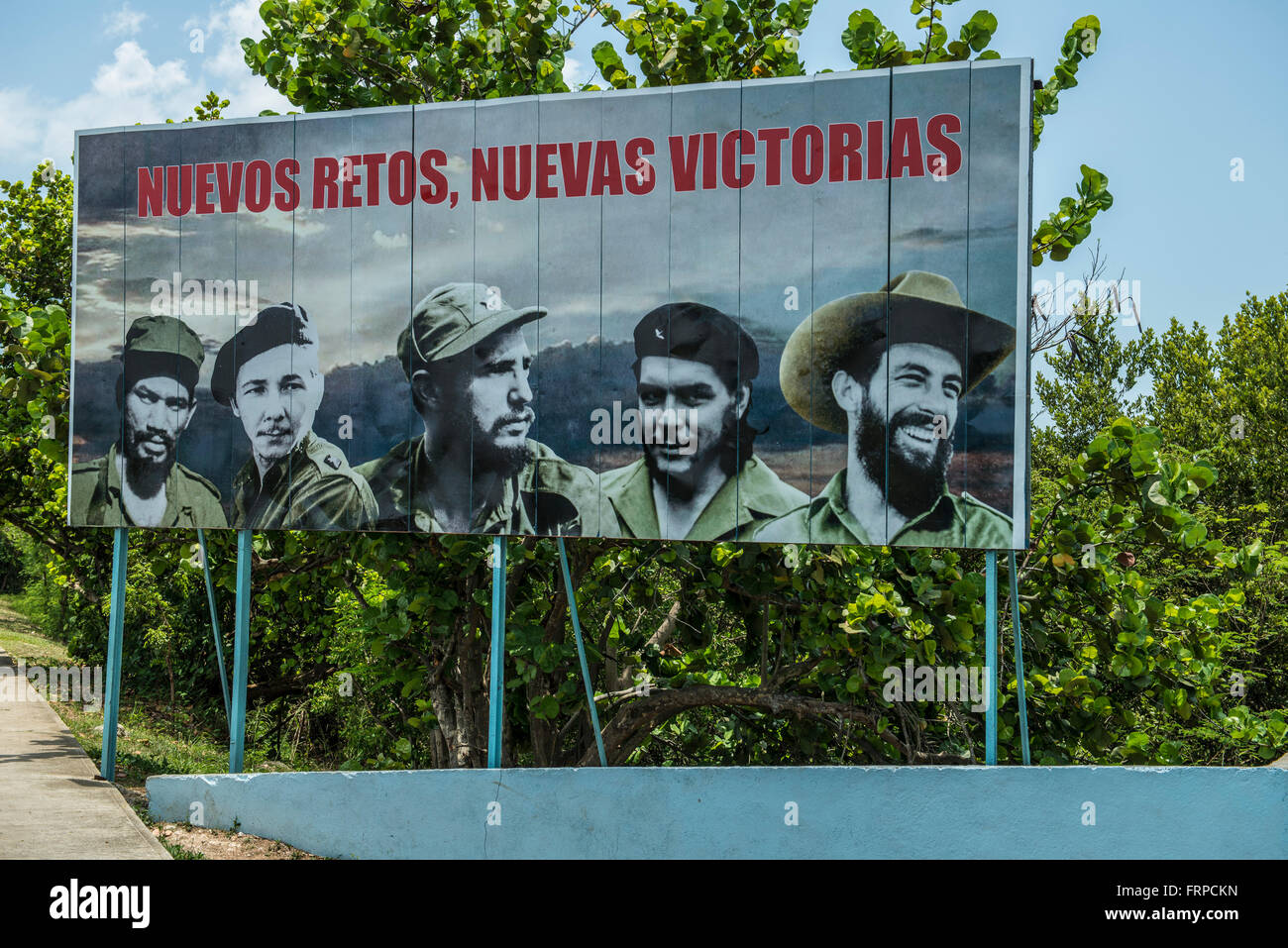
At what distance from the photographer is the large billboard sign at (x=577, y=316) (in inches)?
280

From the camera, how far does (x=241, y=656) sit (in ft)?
28.3

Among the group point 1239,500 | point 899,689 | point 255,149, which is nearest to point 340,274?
point 255,149

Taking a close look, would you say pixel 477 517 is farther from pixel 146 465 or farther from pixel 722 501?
pixel 146 465

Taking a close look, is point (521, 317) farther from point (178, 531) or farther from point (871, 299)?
point (178, 531)

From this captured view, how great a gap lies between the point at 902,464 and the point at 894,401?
0.42 metres

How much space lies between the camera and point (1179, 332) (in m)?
36.8

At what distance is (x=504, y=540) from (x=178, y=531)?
6.55m

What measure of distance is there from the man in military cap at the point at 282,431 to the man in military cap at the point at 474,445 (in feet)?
1.21

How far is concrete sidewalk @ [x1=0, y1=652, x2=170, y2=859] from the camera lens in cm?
715

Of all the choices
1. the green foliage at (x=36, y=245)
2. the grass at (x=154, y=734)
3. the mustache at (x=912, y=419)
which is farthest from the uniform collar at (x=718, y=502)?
the green foliage at (x=36, y=245)

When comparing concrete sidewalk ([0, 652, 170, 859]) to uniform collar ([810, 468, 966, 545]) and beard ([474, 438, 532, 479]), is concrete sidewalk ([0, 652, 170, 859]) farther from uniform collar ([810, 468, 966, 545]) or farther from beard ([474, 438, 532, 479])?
uniform collar ([810, 468, 966, 545])

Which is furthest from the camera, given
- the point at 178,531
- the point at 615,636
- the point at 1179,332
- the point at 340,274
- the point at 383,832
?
the point at 1179,332

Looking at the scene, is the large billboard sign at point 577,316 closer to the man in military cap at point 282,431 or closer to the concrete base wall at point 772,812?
the man in military cap at point 282,431

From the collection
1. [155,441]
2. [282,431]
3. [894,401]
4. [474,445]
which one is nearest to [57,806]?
[155,441]
